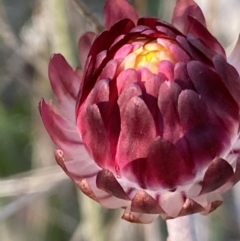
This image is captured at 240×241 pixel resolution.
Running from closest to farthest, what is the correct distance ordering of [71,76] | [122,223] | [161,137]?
[161,137], [71,76], [122,223]

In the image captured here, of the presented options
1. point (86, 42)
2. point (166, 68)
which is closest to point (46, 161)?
point (86, 42)

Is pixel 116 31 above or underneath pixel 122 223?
above

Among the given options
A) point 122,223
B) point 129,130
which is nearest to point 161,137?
point 129,130

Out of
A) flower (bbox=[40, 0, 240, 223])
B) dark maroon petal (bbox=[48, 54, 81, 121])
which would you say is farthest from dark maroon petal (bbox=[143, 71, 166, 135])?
dark maroon petal (bbox=[48, 54, 81, 121])

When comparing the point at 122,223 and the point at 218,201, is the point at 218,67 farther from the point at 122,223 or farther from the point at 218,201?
the point at 122,223

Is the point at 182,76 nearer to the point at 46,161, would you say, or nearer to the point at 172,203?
the point at 172,203

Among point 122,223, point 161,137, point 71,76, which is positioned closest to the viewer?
point 161,137

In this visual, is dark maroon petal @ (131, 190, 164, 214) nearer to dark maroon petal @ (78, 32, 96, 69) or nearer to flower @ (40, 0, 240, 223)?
flower @ (40, 0, 240, 223)
